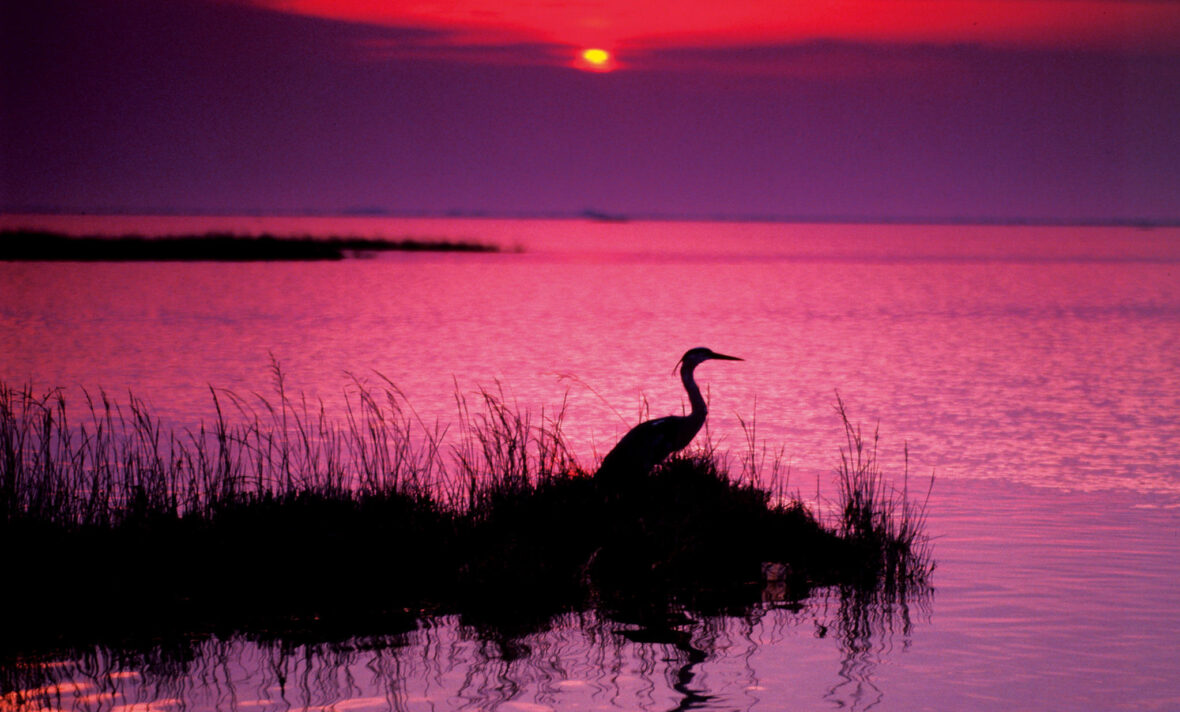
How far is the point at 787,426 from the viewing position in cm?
1909

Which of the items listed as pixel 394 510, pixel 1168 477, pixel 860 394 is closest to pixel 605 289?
pixel 860 394

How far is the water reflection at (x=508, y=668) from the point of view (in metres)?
7.36

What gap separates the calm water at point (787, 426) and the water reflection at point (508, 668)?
25 mm

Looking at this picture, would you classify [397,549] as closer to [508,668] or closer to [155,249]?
[508,668]

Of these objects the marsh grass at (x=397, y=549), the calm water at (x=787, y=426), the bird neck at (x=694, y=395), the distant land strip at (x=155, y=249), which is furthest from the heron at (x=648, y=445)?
the distant land strip at (x=155, y=249)

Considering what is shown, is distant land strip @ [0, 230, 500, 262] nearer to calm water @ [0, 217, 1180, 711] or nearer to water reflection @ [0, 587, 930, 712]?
calm water @ [0, 217, 1180, 711]

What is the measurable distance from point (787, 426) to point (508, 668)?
11727 mm

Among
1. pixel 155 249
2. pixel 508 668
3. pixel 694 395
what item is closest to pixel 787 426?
pixel 694 395

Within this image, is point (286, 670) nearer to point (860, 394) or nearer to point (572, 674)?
point (572, 674)

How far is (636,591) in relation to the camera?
966 cm

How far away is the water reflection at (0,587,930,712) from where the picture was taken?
7.36 meters

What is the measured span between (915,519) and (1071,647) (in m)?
3.69

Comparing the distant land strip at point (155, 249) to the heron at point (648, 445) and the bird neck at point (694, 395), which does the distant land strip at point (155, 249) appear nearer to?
the bird neck at point (694, 395)

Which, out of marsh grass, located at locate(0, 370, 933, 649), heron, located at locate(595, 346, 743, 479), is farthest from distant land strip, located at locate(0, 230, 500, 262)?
heron, located at locate(595, 346, 743, 479)
